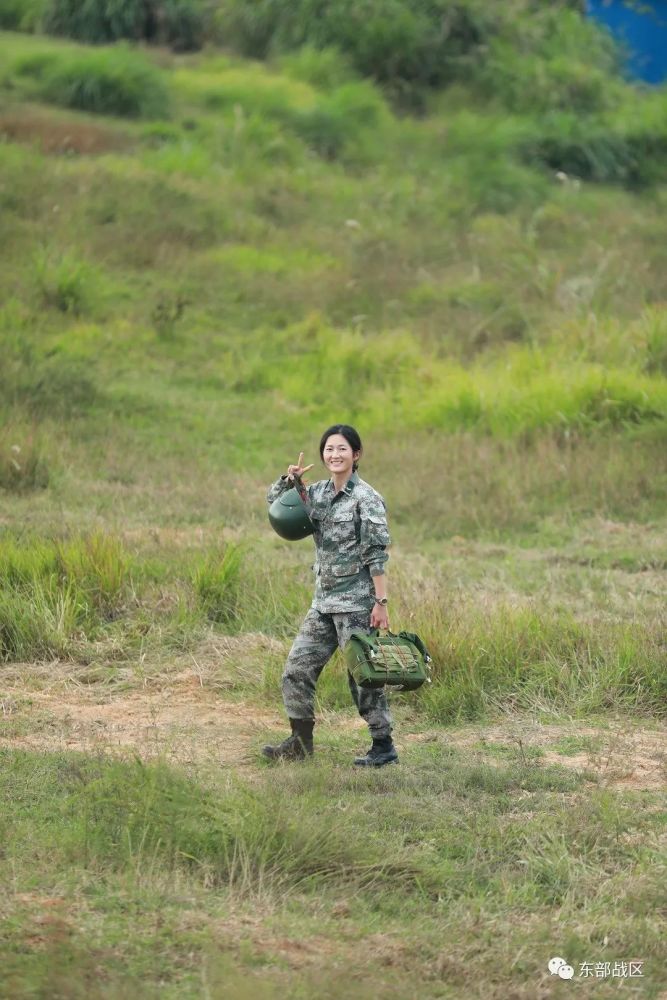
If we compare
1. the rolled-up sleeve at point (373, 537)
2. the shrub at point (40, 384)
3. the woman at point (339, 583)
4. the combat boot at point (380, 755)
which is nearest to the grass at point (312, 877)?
the combat boot at point (380, 755)

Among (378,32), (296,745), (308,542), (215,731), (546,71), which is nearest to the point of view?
(296,745)

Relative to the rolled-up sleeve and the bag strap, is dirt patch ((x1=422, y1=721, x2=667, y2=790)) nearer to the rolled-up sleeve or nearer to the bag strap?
the bag strap

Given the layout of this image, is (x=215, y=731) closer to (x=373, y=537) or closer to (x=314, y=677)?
(x=314, y=677)

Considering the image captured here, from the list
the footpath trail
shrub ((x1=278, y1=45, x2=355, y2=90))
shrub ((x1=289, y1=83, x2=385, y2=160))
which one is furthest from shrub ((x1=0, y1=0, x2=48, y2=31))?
the footpath trail

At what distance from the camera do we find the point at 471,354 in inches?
556

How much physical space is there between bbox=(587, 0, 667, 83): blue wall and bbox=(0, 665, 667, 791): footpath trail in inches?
837

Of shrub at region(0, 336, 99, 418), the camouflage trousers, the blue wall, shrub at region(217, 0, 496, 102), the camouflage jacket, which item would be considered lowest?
the camouflage trousers

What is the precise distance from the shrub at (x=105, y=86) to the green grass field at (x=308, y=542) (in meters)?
0.05

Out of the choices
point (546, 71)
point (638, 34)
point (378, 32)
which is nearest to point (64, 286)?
point (378, 32)

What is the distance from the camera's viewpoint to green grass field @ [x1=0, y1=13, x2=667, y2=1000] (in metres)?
4.41

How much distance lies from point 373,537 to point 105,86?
15129 mm

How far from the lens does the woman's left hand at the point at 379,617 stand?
5.57 metres

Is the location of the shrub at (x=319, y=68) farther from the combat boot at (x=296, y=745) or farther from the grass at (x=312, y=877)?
the grass at (x=312, y=877)

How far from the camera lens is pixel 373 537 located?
565 cm
